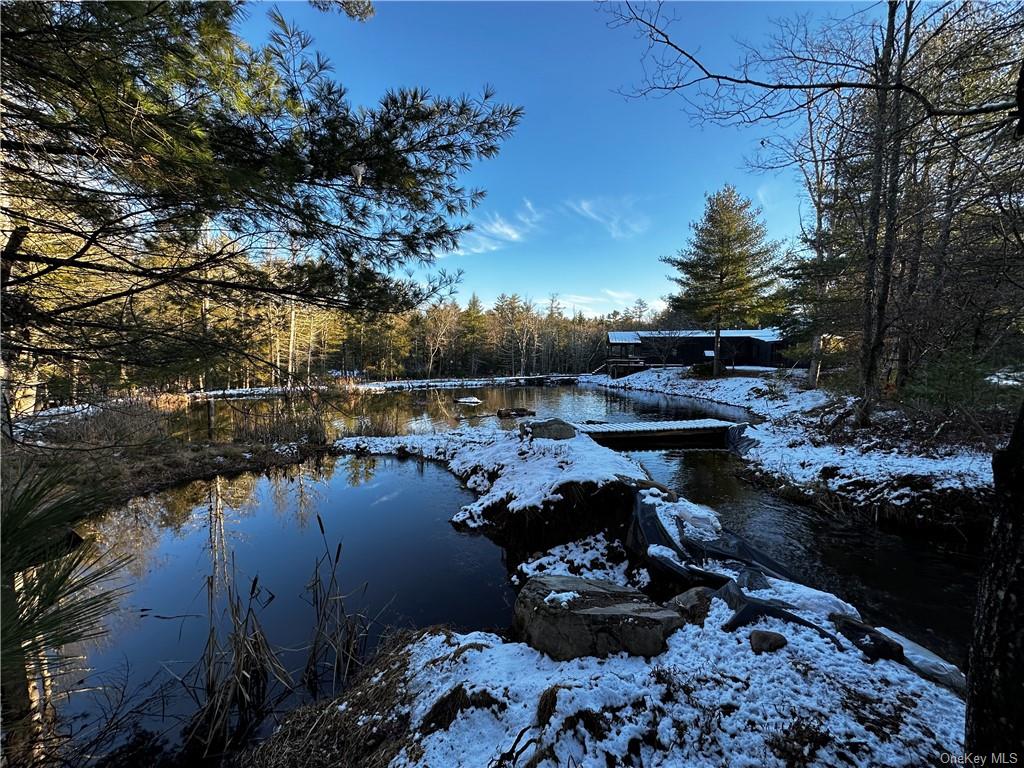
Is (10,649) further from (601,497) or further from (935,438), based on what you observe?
(935,438)

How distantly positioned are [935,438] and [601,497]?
6473 mm

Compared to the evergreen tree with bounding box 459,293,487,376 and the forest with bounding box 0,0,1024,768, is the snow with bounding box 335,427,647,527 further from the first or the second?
the evergreen tree with bounding box 459,293,487,376

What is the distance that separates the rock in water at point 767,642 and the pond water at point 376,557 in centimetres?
225

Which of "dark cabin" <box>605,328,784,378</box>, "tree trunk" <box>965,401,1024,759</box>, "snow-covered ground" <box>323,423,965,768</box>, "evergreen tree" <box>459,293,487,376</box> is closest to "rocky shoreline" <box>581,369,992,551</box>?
"snow-covered ground" <box>323,423,965,768</box>

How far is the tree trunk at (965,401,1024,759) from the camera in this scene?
49.6 inches

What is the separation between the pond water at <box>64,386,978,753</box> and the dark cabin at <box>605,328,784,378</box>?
22.7m

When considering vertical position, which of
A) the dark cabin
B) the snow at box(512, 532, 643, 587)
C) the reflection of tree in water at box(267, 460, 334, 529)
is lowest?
the reflection of tree in water at box(267, 460, 334, 529)

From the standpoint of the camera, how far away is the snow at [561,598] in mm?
3191

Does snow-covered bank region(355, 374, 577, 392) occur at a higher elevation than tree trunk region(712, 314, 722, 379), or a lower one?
lower

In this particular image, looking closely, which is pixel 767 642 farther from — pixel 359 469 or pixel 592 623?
pixel 359 469

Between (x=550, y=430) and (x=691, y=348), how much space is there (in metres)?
27.2

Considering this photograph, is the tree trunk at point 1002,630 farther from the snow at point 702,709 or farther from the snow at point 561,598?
the snow at point 561,598

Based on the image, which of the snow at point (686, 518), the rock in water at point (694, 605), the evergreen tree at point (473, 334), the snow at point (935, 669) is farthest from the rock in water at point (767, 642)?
the evergreen tree at point (473, 334)

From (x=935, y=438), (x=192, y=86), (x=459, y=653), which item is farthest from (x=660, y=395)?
(x=192, y=86)
